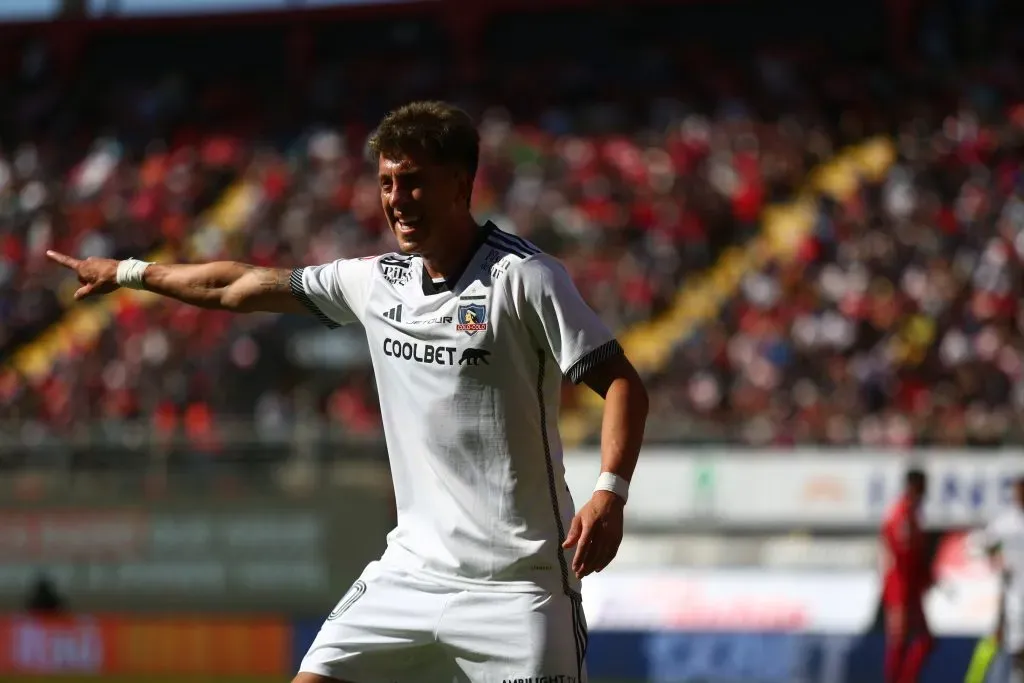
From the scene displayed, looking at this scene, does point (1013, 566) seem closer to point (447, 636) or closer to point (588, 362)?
point (447, 636)

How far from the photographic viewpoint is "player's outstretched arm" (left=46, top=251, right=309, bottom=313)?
17.5 ft

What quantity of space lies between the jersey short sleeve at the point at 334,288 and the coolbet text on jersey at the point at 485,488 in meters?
0.33

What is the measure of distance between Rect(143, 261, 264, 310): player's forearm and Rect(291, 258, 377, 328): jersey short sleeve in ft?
0.65

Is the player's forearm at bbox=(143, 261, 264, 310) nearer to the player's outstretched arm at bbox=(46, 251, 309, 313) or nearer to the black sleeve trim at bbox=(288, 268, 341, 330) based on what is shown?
the player's outstretched arm at bbox=(46, 251, 309, 313)

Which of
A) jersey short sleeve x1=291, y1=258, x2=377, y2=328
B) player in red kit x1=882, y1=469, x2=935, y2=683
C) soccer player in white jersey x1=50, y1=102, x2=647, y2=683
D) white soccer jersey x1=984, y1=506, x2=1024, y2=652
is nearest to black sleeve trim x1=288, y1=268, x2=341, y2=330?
jersey short sleeve x1=291, y1=258, x2=377, y2=328

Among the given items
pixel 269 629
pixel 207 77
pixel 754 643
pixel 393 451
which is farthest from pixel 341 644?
pixel 207 77

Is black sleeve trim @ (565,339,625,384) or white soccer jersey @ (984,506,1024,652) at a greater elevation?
black sleeve trim @ (565,339,625,384)

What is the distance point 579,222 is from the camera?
22109 millimetres

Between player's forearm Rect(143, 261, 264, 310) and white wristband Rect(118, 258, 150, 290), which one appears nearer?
player's forearm Rect(143, 261, 264, 310)

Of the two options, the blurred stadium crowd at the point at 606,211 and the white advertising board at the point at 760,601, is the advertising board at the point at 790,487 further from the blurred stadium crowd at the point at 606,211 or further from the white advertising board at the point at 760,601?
the white advertising board at the point at 760,601

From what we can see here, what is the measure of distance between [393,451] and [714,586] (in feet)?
36.2

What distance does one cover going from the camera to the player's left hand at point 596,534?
14.4 ft

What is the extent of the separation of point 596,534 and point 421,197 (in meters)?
1.10

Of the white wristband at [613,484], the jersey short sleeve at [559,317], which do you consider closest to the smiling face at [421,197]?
the jersey short sleeve at [559,317]
